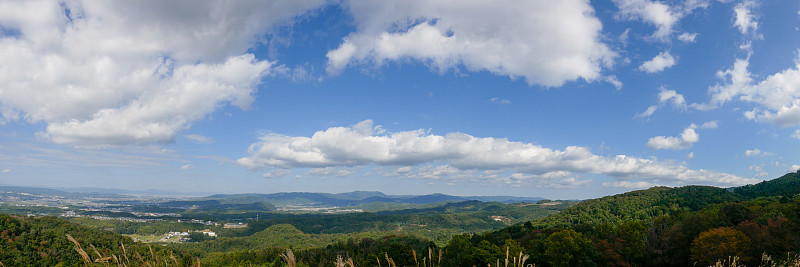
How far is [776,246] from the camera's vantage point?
41.6 meters

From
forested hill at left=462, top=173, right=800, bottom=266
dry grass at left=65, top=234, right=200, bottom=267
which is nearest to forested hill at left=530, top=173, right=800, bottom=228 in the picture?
forested hill at left=462, top=173, right=800, bottom=266

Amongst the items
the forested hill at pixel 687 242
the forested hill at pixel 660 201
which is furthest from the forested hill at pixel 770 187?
the forested hill at pixel 687 242

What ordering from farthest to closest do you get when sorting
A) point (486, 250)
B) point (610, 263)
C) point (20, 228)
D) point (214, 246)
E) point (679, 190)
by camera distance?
point (214, 246) < point (679, 190) < point (20, 228) < point (486, 250) < point (610, 263)

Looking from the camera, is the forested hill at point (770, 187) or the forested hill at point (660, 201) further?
the forested hill at point (660, 201)

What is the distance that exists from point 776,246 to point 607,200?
144m

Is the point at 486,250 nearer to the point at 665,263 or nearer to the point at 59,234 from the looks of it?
the point at 665,263

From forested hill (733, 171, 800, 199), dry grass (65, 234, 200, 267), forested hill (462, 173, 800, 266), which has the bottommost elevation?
forested hill (462, 173, 800, 266)

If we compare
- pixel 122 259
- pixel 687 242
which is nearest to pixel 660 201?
pixel 687 242

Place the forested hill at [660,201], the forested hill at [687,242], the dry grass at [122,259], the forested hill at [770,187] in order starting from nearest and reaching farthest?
the dry grass at [122,259] < the forested hill at [687,242] < the forested hill at [770,187] < the forested hill at [660,201]

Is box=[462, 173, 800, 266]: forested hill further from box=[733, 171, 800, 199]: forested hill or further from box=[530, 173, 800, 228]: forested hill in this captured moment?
box=[733, 171, 800, 199]: forested hill

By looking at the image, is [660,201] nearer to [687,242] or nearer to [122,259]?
[687,242]

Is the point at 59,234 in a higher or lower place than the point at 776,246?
lower

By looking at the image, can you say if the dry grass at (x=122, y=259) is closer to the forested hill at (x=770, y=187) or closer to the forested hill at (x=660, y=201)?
the forested hill at (x=660, y=201)

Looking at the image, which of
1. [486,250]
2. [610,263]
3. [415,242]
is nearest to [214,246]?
[415,242]
